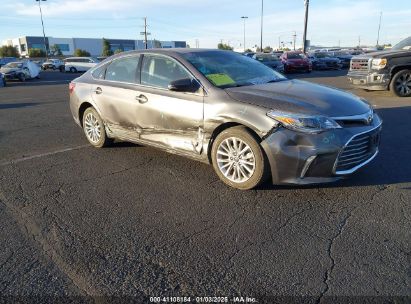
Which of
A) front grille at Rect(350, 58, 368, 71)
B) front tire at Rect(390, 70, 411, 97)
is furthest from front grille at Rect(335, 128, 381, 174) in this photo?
front grille at Rect(350, 58, 368, 71)

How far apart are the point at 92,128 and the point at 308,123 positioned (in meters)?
3.88

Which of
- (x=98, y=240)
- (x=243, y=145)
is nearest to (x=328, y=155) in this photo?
(x=243, y=145)

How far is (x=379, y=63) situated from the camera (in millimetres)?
10414

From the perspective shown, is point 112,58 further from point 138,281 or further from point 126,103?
point 138,281

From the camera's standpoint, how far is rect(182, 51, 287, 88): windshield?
4.35 metres

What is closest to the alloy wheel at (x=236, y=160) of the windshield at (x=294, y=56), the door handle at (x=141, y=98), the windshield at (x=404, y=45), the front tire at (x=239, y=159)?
the front tire at (x=239, y=159)

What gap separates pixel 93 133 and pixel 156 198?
264 centimetres

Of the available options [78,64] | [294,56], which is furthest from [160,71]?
[78,64]

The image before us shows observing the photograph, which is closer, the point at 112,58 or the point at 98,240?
the point at 98,240

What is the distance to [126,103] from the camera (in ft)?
16.5

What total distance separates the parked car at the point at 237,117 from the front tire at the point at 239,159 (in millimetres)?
11

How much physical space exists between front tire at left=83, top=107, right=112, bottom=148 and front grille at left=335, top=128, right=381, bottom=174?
12.3ft

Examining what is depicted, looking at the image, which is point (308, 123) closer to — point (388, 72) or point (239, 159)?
point (239, 159)

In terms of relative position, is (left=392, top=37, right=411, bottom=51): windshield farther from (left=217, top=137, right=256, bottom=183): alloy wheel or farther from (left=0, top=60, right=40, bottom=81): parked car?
(left=0, top=60, right=40, bottom=81): parked car
